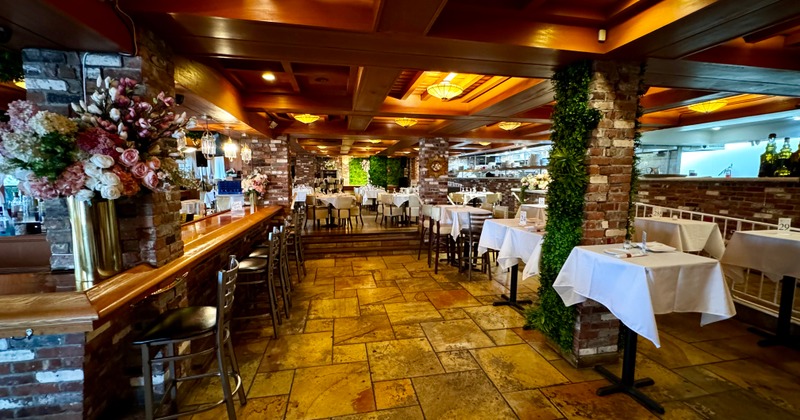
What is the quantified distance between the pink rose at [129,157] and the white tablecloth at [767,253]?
4.98 m

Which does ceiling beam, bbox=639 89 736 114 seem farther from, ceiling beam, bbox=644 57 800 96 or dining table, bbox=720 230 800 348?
dining table, bbox=720 230 800 348

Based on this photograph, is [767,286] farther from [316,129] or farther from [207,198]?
[207,198]

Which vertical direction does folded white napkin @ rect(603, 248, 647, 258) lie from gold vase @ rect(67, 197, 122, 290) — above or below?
below

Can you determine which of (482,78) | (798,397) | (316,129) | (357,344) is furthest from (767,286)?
(316,129)

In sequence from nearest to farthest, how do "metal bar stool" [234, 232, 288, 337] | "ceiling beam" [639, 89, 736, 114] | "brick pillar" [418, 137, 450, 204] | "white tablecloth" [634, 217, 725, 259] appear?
"metal bar stool" [234, 232, 288, 337], "white tablecloth" [634, 217, 725, 259], "ceiling beam" [639, 89, 736, 114], "brick pillar" [418, 137, 450, 204]

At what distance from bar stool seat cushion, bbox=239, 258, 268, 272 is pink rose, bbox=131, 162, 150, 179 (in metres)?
1.55

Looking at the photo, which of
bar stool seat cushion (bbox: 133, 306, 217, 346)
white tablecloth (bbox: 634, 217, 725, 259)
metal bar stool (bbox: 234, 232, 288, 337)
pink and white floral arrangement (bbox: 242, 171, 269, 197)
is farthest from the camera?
pink and white floral arrangement (bbox: 242, 171, 269, 197)

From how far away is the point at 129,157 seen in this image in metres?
1.70

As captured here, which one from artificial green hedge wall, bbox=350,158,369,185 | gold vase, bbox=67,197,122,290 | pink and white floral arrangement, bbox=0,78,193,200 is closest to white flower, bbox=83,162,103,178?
pink and white floral arrangement, bbox=0,78,193,200

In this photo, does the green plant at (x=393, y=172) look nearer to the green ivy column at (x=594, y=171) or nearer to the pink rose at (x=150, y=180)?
the green ivy column at (x=594, y=171)

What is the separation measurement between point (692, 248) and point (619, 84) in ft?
8.13

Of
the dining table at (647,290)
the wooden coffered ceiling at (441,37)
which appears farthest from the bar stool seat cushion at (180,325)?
the dining table at (647,290)

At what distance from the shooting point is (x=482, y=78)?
4.13 metres

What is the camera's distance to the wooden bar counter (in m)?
1.45
